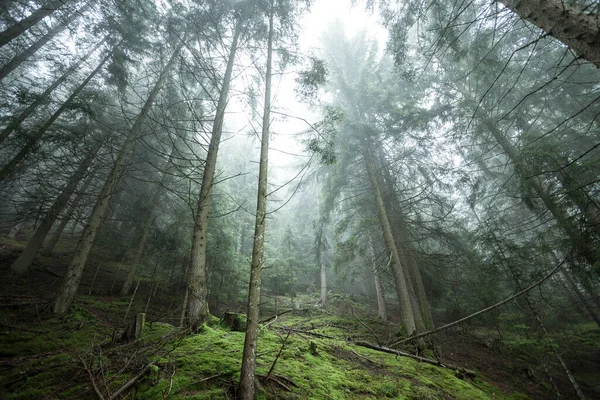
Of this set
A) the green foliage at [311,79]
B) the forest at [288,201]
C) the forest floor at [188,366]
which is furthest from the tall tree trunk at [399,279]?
the green foliage at [311,79]

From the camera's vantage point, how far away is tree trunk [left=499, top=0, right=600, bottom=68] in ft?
9.38

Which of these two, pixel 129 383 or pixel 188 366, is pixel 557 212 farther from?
pixel 129 383

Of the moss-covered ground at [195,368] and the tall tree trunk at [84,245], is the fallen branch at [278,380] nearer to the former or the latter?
the moss-covered ground at [195,368]

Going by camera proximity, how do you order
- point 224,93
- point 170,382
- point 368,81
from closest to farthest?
point 170,382 → point 224,93 → point 368,81

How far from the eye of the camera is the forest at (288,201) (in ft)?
11.1

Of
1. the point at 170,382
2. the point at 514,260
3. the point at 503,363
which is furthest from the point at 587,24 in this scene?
the point at 503,363

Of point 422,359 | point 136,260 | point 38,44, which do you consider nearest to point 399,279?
point 422,359

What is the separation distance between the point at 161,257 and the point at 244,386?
43.1 feet

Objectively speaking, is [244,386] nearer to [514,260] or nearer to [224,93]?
[224,93]

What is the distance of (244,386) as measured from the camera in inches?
106

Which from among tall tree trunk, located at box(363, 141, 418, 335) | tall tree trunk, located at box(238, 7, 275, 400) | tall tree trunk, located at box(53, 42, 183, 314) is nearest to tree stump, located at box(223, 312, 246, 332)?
tall tree trunk, located at box(238, 7, 275, 400)

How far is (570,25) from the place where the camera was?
300 cm

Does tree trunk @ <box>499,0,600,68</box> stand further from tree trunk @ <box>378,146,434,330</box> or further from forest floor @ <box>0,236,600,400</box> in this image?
tree trunk @ <box>378,146,434,330</box>

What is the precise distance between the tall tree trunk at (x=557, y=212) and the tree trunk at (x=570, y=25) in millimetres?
2253
